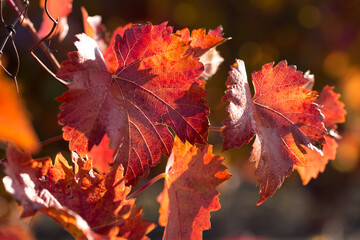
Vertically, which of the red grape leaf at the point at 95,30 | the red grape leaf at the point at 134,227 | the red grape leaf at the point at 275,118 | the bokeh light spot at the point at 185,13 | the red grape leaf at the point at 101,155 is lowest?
the bokeh light spot at the point at 185,13

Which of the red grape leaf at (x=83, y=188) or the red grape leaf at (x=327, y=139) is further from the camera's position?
the red grape leaf at (x=327, y=139)

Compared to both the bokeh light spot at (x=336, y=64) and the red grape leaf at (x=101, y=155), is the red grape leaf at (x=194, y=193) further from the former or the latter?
the bokeh light spot at (x=336, y=64)

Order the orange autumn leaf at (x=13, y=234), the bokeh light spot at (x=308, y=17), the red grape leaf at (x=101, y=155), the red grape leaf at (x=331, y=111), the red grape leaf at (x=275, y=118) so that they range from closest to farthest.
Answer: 1. the orange autumn leaf at (x=13, y=234)
2. the red grape leaf at (x=275, y=118)
3. the red grape leaf at (x=101, y=155)
4. the red grape leaf at (x=331, y=111)
5. the bokeh light spot at (x=308, y=17)

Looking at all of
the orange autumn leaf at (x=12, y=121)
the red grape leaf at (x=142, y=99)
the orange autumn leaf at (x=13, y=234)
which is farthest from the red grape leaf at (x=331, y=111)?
the orange autumn leaf at (x=12, y=121)

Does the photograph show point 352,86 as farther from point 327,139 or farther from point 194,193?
point 194,193

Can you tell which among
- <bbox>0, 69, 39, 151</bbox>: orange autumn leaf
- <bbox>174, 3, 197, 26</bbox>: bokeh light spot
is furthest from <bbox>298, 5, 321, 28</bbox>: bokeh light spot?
<bbox>0, 69, 39, 151</bbox>: orange autumn leaf

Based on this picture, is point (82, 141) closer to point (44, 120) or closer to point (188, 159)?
point (188, 159)

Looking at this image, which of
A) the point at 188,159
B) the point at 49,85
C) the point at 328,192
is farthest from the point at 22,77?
the point at 328,192

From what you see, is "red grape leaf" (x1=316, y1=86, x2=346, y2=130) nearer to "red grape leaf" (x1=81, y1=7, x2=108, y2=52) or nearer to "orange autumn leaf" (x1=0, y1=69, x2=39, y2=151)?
"red grape leaf" (x1=81, y1=7, x2=108, y2=52)
